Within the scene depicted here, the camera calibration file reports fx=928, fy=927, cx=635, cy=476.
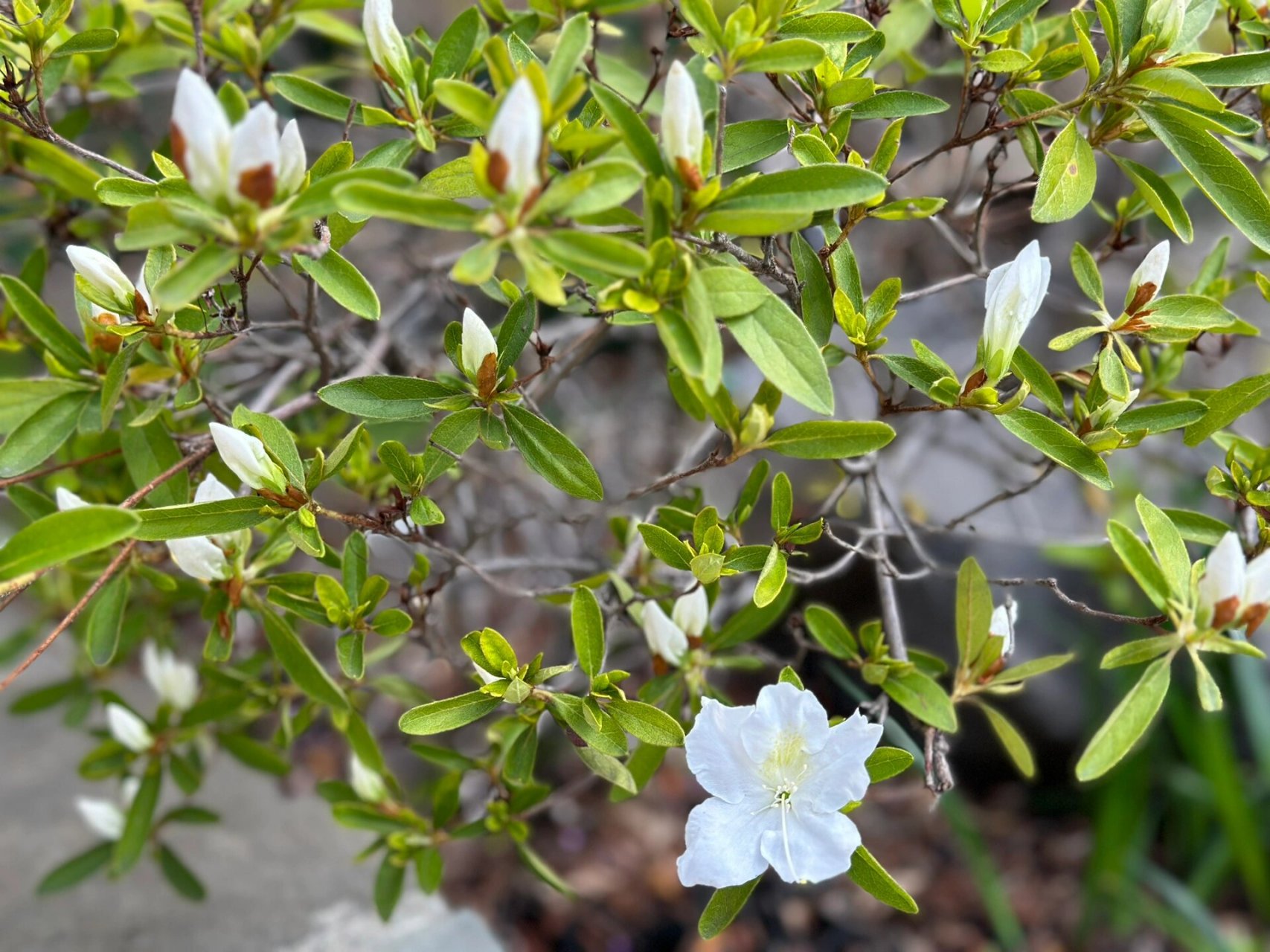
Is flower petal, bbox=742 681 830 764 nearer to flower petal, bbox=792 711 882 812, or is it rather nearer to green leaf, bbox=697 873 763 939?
flower petal, bbox=792 711 882 812

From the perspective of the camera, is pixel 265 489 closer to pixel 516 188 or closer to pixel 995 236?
pixel 516 188

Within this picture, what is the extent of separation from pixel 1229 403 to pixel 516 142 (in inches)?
32.1

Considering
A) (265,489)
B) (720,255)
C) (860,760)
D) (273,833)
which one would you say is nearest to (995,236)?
(720,255)

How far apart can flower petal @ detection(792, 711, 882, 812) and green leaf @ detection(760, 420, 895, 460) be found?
0.83 ft

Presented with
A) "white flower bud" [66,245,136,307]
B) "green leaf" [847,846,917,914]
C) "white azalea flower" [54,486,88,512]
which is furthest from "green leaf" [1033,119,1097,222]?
"white azalea flower" [54,486,88,512]

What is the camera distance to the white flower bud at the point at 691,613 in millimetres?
1096

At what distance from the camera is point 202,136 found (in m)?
0.67

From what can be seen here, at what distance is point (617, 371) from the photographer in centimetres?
318

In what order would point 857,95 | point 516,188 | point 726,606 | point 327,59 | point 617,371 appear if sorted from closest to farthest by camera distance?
point 516,188
point 857,95
point 726,606
point 327,59
point 617,371

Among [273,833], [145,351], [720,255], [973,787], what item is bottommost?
[973,787]

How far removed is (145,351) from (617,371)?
2173mm

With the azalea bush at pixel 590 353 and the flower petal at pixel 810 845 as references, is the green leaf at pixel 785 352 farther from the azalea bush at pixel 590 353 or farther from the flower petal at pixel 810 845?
the flower petal at pixel 810 845

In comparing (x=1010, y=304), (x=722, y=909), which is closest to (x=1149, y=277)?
(x=1010, y=304)

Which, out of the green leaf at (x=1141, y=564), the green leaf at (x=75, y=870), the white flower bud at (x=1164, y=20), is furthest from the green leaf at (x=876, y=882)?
the green leaf at (x=75, y=870)
